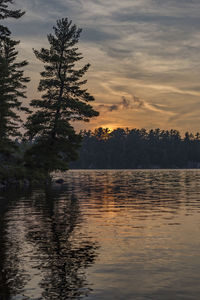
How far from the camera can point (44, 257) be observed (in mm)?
11539

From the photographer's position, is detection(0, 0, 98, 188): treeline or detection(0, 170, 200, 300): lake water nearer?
detection(0, 170, 200, 300): lake water

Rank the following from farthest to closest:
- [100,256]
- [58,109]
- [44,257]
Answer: [58,109] → [100,256] → [44,257]

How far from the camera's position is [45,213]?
21.8 meters

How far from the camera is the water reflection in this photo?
8688 mm

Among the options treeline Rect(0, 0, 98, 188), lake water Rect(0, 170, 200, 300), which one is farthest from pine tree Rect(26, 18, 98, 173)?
lake water Rect(0, 170, 200, 300)

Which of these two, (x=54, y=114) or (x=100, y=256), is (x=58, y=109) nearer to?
(x=54, y=114)

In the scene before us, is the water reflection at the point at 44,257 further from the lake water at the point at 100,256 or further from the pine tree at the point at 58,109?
the pine tree at the point at 58,109

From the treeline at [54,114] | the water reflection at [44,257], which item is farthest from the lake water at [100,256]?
the treeline at [54,114]

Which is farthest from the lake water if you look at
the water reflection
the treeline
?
the treeline

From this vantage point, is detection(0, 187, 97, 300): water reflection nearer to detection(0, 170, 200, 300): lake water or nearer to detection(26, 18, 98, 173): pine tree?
detection(0, 170, 200, 300): lake water

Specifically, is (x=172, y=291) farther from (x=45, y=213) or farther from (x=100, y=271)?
(x=45, y=213)

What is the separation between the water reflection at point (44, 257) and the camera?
8688mm

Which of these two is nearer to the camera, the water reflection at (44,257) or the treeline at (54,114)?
the water reflection at (44,257)

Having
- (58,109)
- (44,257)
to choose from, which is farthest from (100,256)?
(58,109)
